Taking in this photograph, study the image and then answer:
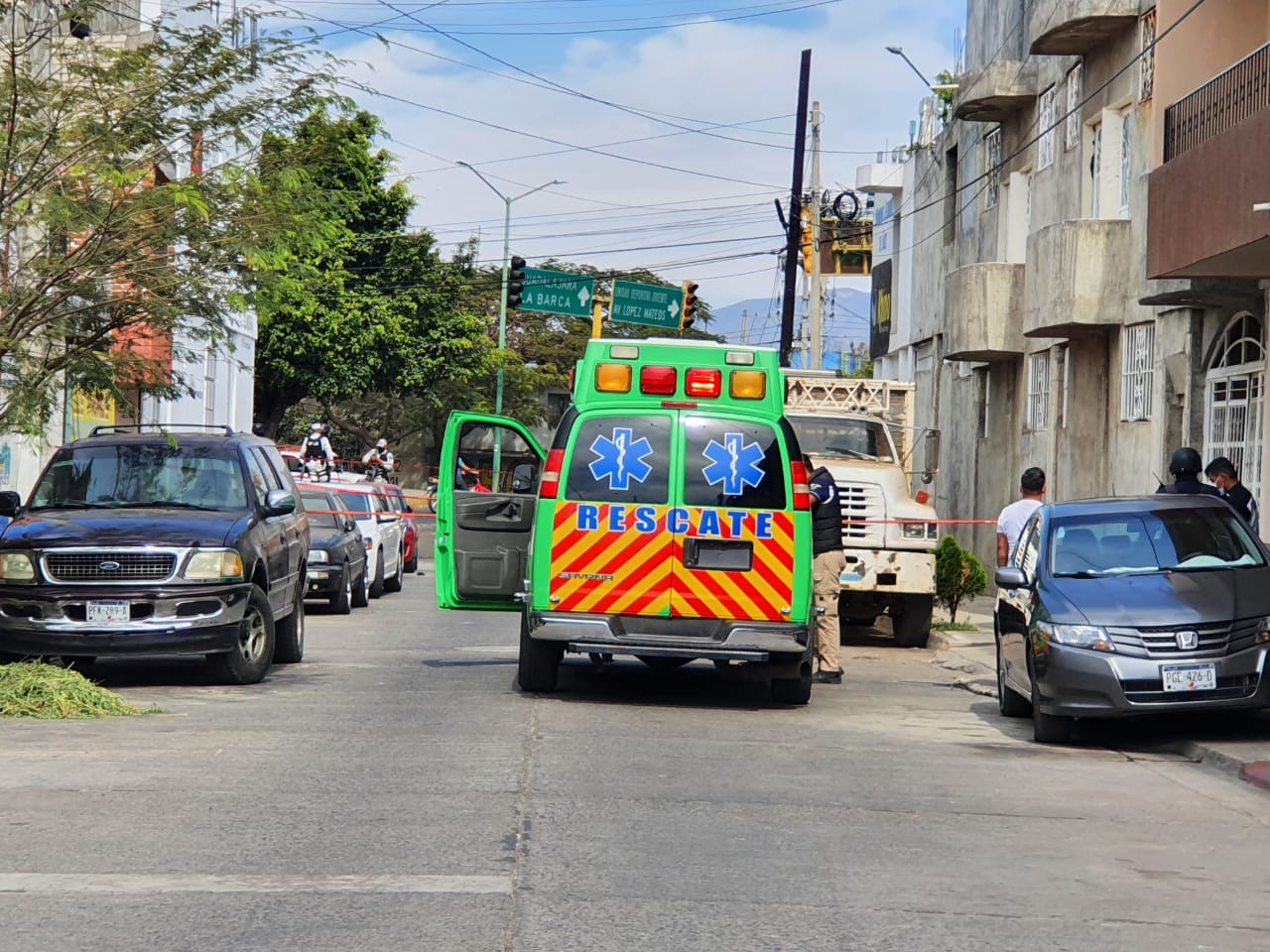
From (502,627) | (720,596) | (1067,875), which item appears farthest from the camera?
(502,627)

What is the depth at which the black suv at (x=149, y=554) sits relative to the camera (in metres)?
13.7

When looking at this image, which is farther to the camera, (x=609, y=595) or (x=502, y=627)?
(x=502, y=627)

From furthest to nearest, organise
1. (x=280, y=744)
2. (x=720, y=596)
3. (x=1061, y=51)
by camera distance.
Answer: (x=1061, y=51)
(x=720, y=596)
(x=280, y=744)

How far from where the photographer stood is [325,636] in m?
20.4

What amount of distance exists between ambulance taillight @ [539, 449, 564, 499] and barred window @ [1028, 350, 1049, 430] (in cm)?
1802

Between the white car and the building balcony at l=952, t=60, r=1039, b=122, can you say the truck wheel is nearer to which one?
the white car

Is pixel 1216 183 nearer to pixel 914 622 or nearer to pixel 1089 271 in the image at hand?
pixel 914 622

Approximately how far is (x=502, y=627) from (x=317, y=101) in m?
9.41

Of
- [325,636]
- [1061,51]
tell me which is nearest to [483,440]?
[1061,51]

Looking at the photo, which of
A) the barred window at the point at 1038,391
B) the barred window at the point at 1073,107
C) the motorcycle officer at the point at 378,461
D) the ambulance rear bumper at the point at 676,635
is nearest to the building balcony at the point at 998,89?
the barred window at the point at 1073,107

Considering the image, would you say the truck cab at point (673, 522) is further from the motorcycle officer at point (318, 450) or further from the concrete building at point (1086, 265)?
the motorcycle officer at point (318, 450)

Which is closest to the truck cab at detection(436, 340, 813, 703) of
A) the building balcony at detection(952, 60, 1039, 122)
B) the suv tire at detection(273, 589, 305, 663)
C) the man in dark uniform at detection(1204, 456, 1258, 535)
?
the suv tire at detection(273, 589, 305, 663)

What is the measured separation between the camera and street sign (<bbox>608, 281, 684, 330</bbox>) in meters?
53.2

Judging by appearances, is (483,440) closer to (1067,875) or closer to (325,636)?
(325,636)
